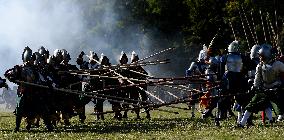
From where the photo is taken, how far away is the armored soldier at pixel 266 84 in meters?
15.2

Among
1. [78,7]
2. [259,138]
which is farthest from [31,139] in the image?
[78,7]

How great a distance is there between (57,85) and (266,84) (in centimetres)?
597

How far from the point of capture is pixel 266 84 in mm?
15523

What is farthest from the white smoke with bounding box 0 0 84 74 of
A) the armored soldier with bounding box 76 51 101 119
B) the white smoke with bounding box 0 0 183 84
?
the armored soldier with bounding box 76 51 101 119

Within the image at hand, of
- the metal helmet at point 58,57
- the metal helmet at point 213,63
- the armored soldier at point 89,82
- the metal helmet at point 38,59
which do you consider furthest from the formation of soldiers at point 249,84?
the armored soldier at point 89,82

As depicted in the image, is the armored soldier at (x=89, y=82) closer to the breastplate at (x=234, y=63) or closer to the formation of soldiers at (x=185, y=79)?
the formation of soldiers at (x=185, y=79)

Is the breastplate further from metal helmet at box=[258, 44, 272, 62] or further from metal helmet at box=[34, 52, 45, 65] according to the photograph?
metal helmet at box=[34, 52, 45, 65]

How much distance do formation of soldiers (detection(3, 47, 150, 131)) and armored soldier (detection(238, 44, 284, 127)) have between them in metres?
2.49

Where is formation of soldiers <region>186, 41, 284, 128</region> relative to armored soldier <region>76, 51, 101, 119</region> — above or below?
below

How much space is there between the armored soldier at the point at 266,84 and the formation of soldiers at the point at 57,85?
8.17 feet

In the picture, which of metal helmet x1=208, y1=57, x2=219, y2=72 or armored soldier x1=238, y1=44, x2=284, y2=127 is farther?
metal helmet x1=208, y1=57, x2=219, y2=72

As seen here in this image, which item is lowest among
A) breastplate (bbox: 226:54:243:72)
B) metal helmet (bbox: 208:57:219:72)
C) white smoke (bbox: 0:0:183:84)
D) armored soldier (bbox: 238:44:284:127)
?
armored soldier (bbox: 238:44:284:127)

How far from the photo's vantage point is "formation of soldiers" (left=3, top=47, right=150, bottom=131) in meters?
16.7

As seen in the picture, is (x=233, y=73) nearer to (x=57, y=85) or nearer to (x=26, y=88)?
(x=26, y=88)
